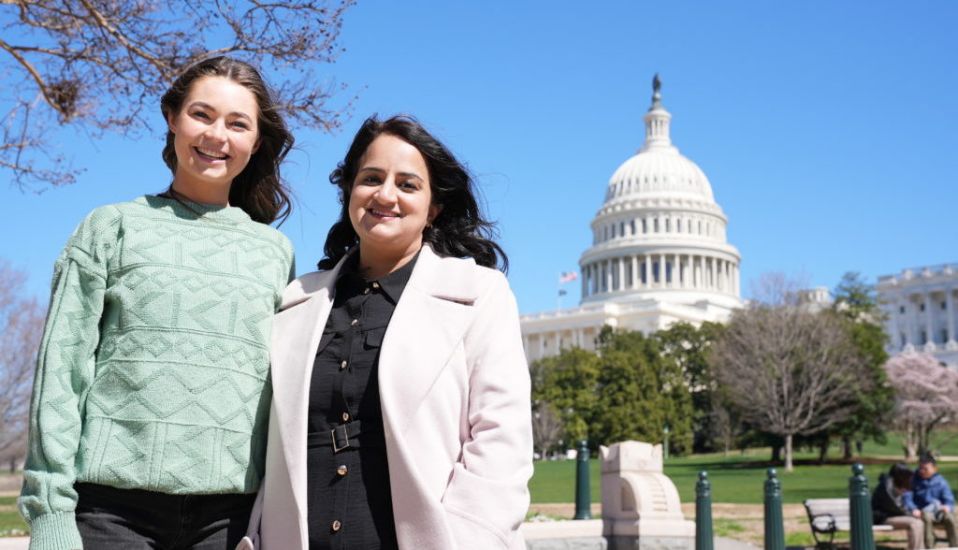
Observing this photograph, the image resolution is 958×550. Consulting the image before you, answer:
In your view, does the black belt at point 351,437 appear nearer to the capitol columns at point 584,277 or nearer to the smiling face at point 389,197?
the smiling face at point 389,197

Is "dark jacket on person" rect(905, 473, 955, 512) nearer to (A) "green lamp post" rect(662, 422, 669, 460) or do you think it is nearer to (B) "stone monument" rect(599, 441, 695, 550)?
(B) "stone monument" rect(599, 441, 695, 550)

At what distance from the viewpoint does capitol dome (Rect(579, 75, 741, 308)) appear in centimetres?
9412

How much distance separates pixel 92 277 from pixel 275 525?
0.85 meters

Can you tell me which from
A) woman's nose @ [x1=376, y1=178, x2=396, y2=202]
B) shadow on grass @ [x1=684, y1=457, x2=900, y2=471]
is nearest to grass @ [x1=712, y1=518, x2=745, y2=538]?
woman's nose @ [x1=376, y1=178, x2=396, y2=202]

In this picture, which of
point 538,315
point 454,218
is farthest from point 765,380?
point 538,315

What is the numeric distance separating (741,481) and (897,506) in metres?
15.2

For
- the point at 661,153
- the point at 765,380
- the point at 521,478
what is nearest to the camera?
the point at 521,478

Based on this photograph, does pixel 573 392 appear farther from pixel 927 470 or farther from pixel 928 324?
pixel 928 324

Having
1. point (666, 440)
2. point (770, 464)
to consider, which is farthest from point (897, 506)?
point (666, 440)

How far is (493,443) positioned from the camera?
9.01ft

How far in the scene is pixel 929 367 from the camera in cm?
5275

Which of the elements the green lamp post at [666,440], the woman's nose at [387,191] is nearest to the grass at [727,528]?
the woman's nose at [387,191]

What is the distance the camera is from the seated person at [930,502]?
13.0m

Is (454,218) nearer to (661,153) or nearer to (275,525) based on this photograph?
(275,525)
